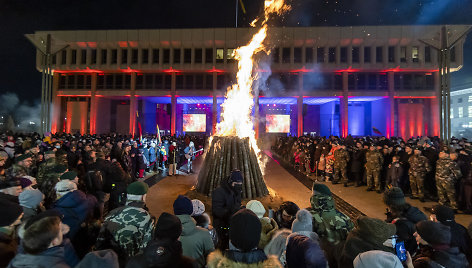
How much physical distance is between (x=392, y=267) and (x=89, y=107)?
43088 millimetres

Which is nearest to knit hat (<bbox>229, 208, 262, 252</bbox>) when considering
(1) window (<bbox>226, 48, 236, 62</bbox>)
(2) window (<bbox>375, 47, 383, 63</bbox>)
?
(1) window (<bbox>226, 48, 236, 62</bbox>)

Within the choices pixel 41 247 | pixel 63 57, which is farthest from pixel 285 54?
pixel 41 247

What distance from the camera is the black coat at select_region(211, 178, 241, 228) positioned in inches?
181

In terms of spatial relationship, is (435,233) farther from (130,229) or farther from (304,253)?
(130,229)

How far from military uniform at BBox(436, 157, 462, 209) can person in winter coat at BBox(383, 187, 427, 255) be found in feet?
17.4

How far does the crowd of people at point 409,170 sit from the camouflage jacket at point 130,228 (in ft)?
29.8

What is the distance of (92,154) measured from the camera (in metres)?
7.86

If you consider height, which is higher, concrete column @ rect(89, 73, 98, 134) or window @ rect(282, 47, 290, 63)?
window @ rect(282, 47, 290, 63)

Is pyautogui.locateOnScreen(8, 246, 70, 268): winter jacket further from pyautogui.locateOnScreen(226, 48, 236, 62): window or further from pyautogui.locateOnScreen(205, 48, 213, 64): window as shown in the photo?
pyautogui.locateOnScreen(205, 48, 213, 64): window

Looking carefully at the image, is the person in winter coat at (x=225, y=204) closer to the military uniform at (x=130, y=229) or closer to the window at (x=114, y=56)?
the military uniform at (x=130, y=229)

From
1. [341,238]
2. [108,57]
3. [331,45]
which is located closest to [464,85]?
[331,45]

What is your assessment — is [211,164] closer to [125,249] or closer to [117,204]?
[117,204]

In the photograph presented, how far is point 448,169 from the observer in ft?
26.6

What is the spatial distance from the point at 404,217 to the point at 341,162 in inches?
337
